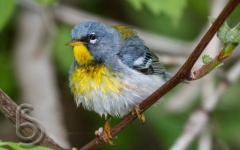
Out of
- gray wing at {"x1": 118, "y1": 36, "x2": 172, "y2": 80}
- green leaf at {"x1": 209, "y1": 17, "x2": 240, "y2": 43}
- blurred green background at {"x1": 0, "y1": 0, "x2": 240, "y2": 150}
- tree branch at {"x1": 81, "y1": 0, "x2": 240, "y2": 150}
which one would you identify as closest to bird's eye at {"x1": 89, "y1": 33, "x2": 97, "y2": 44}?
gray wing at {"x1": 118, "y1": 36, "x2": 172, "y2": 80}

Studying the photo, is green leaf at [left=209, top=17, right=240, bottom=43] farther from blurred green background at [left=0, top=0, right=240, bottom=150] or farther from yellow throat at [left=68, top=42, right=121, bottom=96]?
blurred green background at [left=0, top=0, right=240, bottom=150]

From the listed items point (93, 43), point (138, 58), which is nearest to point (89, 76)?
point (93, 43)

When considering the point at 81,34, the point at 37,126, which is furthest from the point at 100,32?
the point at 37,126
